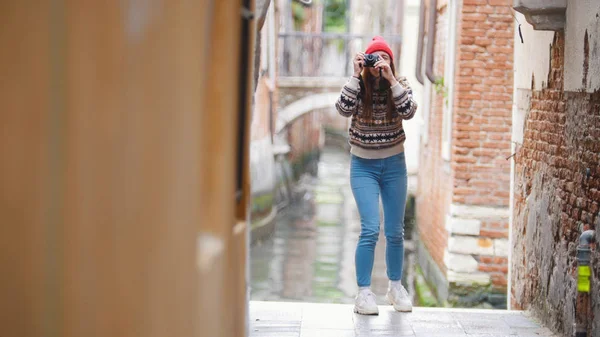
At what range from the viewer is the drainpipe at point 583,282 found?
5.30 meters

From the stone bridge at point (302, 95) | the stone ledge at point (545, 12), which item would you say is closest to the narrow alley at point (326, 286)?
the stone ledge at point (545, 12)

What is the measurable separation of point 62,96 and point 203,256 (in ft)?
2.05

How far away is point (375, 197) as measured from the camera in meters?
6.27

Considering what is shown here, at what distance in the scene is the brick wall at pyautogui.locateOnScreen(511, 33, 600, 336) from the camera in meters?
5.66

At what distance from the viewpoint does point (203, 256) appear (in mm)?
3094

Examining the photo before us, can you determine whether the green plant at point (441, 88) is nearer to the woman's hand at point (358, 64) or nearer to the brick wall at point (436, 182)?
the brick wall at point (436, 182)

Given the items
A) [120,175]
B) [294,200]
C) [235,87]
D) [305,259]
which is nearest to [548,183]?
[235,87]

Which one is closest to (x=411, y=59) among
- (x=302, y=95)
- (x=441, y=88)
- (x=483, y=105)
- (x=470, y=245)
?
(x=441, y=88)

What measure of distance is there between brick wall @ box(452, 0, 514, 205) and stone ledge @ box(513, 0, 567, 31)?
14.5 ft

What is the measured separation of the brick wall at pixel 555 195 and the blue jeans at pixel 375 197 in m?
0.97

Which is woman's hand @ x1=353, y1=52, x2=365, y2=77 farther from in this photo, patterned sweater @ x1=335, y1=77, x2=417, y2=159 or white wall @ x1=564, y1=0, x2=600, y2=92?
white wall @ x1=564, y1=0, x2=600, y2=92

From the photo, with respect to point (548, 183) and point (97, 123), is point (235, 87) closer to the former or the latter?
point (97, 123)

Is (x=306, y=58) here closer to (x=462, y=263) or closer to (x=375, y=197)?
(x=462, y=263)

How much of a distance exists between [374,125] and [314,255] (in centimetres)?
1160
